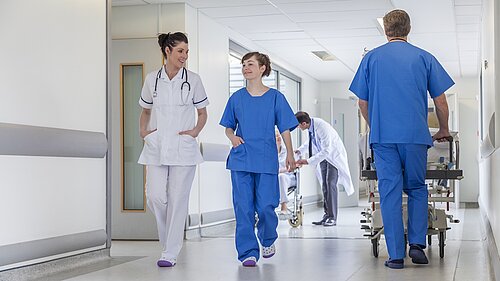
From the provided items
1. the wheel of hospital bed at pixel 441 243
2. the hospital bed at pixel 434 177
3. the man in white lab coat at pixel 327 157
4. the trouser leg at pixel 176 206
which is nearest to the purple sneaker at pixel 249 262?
the trouser leg at pixel 176 206

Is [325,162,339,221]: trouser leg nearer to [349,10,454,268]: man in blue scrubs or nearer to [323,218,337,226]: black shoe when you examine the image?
[323,218,337,226]: black shoe

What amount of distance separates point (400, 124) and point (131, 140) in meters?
3.99

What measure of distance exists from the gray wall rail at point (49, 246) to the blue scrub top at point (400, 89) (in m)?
2.11

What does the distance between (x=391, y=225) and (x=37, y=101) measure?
7.57ft

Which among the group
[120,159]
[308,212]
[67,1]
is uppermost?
[67,1]

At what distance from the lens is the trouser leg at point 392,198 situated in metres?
5.25

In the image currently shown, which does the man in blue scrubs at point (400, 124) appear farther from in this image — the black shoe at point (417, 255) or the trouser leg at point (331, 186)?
the trouser leg at point (331, 186)

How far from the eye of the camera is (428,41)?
39.0ft

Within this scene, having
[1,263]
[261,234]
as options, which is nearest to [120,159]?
[261,234]

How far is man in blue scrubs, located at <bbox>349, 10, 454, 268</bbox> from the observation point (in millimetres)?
5246

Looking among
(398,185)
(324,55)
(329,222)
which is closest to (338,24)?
(329,222)

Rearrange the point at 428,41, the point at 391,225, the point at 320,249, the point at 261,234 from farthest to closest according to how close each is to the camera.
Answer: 1. the point at 428,41
2. the point at 320,249
3. the point at 261,234
4. the point at 391,225

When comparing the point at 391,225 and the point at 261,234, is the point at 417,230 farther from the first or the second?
the point at 261,234

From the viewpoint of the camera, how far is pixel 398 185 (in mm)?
5281
